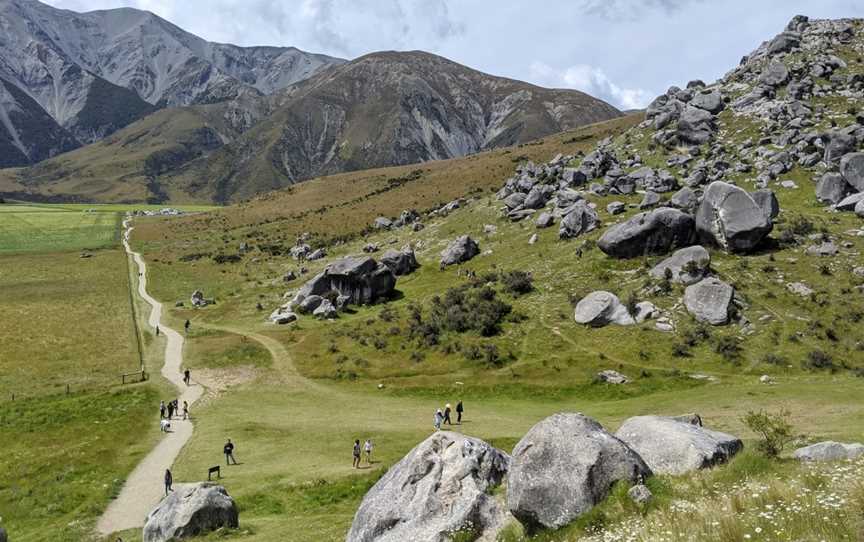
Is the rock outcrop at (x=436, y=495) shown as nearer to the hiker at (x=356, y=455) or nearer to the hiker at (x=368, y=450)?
the hiker at (x=356, y=455)

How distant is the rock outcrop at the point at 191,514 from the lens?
27.6m

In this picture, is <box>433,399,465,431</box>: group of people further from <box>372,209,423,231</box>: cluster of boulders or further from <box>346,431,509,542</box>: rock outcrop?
<box>372,209,423,231</box>: cluster of boulders

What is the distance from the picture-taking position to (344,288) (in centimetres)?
9812

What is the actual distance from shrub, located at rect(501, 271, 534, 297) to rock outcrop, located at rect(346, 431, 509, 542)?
6204 cm

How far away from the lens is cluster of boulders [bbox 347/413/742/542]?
17203mm

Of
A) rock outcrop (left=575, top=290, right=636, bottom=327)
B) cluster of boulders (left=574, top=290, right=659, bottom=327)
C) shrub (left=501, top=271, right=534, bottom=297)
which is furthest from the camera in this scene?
Result: shrub (left=501, top=271, right=534, bottom=297)

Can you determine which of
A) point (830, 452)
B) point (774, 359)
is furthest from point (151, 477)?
point (774, 359)

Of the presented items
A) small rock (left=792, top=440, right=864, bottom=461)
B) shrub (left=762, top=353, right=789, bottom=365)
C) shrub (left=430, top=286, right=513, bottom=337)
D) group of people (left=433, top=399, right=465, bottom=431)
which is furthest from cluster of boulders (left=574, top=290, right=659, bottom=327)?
small rock (left=792, top=440, right=864, bottom=461)

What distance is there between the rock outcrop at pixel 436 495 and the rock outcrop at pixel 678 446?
236 inches

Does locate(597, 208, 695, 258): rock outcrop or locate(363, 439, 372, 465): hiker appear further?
locate(597, 208, 695, 258): rock outcrop

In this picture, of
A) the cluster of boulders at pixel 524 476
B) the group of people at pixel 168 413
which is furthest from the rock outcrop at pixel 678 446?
the group of people at pixel 168 413

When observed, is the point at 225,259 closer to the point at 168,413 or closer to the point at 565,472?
Result: the point at 168,413

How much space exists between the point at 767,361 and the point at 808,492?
162ft

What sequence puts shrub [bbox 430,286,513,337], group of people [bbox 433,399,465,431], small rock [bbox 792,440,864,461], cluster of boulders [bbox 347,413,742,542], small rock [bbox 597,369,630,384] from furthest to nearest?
1. shrub [bbox 430,286,513,337]
2. small rock [bbox 597,369,630,384]
3. group of people [bbox 433,399,465,431]
4. small rock [bbox 792,440,864,461]
5. cluster of boulders [bbox 347,413,742,542]
